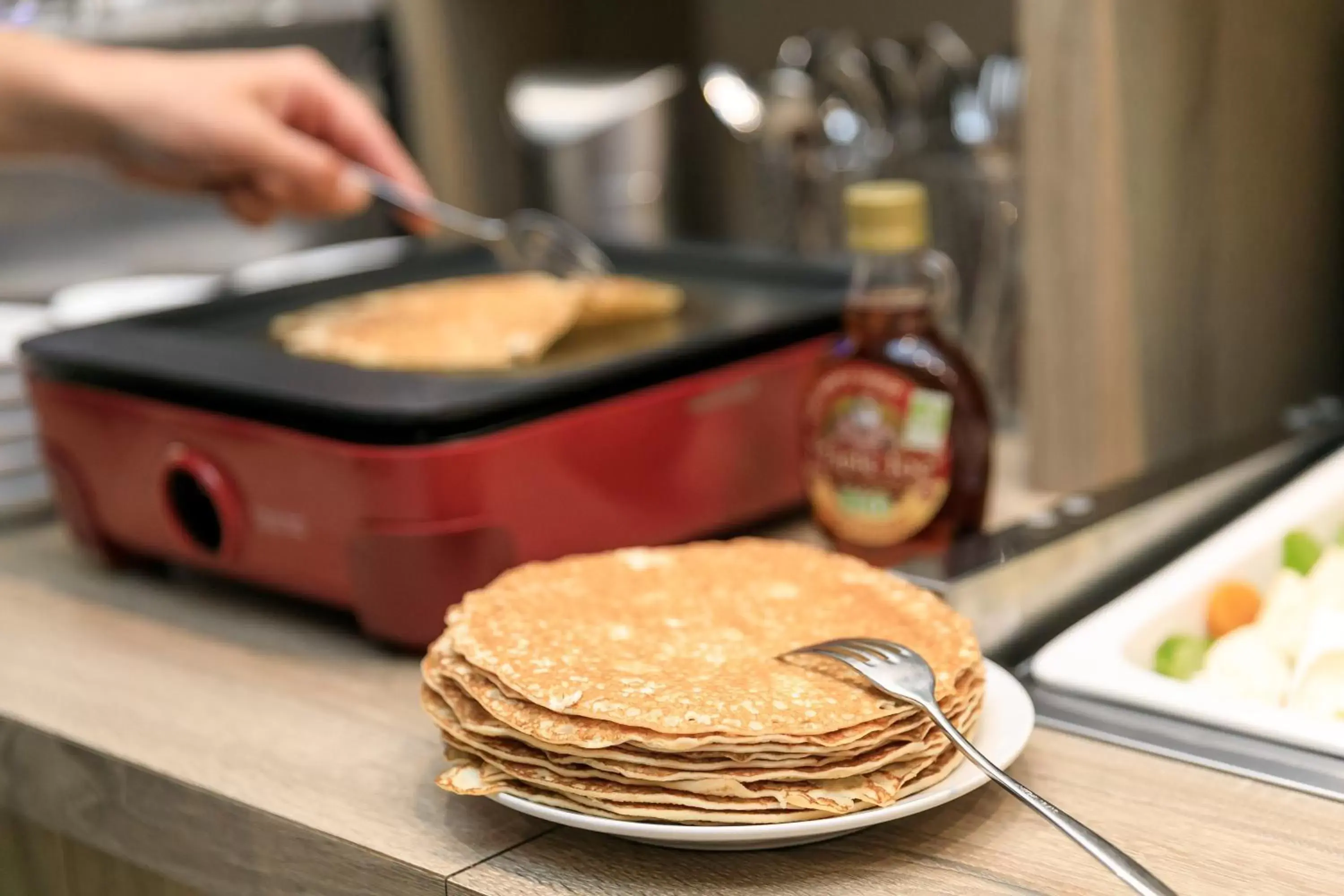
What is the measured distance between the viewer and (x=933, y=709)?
26.6 inches

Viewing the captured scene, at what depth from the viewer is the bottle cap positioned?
0.97m

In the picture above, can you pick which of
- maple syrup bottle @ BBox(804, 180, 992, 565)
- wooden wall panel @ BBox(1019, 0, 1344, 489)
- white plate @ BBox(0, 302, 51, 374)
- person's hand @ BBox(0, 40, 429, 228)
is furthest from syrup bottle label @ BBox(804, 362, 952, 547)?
white plate @ BBox(0, 302, 51, 374)

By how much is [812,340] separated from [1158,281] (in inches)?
11.4

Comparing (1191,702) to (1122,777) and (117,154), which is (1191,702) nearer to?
(1122,777)

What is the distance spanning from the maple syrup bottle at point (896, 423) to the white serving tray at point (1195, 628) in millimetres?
144

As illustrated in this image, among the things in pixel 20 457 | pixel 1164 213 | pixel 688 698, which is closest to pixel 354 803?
pixel 688 698

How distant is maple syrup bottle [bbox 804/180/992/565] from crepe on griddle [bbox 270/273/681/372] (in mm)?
228

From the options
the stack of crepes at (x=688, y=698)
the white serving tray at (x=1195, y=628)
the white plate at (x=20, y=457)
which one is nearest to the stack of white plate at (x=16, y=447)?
the white plate at (x=20, y=457)

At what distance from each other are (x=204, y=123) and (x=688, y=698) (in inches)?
32.4

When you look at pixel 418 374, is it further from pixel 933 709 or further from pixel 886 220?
pixel 933 709

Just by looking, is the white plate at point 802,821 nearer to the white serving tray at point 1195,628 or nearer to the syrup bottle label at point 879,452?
the white serving tray at point 1195,628

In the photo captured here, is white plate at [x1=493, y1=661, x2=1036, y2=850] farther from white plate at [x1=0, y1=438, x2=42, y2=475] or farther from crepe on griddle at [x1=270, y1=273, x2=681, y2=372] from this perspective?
white plate at [x1=0, y1=438, x2=42, y2=475]

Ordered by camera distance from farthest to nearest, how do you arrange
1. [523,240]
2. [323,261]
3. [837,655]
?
[323,261], [523,240], [837,655]

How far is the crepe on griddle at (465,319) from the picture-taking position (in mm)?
1123
